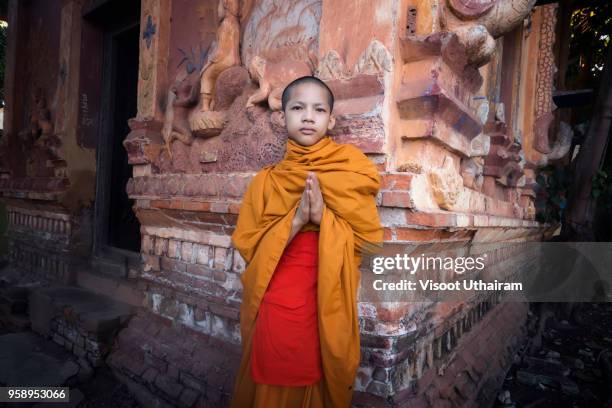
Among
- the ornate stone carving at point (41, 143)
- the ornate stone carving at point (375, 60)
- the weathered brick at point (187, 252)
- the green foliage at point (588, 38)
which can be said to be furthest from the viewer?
the green foliage at point (588, 38)

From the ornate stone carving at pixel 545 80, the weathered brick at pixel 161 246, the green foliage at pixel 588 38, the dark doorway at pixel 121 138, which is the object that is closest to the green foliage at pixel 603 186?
the ornate stone carving at pixel 545 80

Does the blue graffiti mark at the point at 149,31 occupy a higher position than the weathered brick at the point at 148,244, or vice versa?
the blue graffiti mark at the point at 149,31

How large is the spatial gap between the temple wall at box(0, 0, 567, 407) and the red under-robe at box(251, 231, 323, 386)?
43cm

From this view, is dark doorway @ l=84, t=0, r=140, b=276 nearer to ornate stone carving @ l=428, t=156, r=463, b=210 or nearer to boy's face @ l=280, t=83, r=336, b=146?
boy's face @ l=280, t=83, r=336, b=146

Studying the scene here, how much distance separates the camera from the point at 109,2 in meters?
3.94

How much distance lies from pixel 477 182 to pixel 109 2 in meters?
4.04

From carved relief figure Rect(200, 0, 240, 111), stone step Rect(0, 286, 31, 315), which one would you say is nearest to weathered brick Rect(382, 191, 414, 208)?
carved relief figure Rect(200, 0, 240, 111)

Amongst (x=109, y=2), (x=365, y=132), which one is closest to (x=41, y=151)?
(x=109, y=2)

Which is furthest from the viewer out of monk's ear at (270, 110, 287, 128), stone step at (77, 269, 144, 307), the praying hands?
stone step at (77, 269, 144, 307)

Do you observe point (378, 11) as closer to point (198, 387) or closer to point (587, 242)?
point (198, 387)

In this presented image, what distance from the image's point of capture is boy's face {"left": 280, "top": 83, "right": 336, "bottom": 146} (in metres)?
1.68

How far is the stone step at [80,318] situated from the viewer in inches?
121

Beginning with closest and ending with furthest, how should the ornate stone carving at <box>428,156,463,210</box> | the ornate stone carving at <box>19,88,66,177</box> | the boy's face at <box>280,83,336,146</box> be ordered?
1. the boy's face at <box>280,83,336,146</box>
2. the ornate stone carving at <box>428,156,463,210</box>
3. the ornate stone carving at <box>19,88,66,177</box>

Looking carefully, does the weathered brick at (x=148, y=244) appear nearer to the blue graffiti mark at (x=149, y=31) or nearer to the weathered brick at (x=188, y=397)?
the weathered brick at (x=188, y=397)
